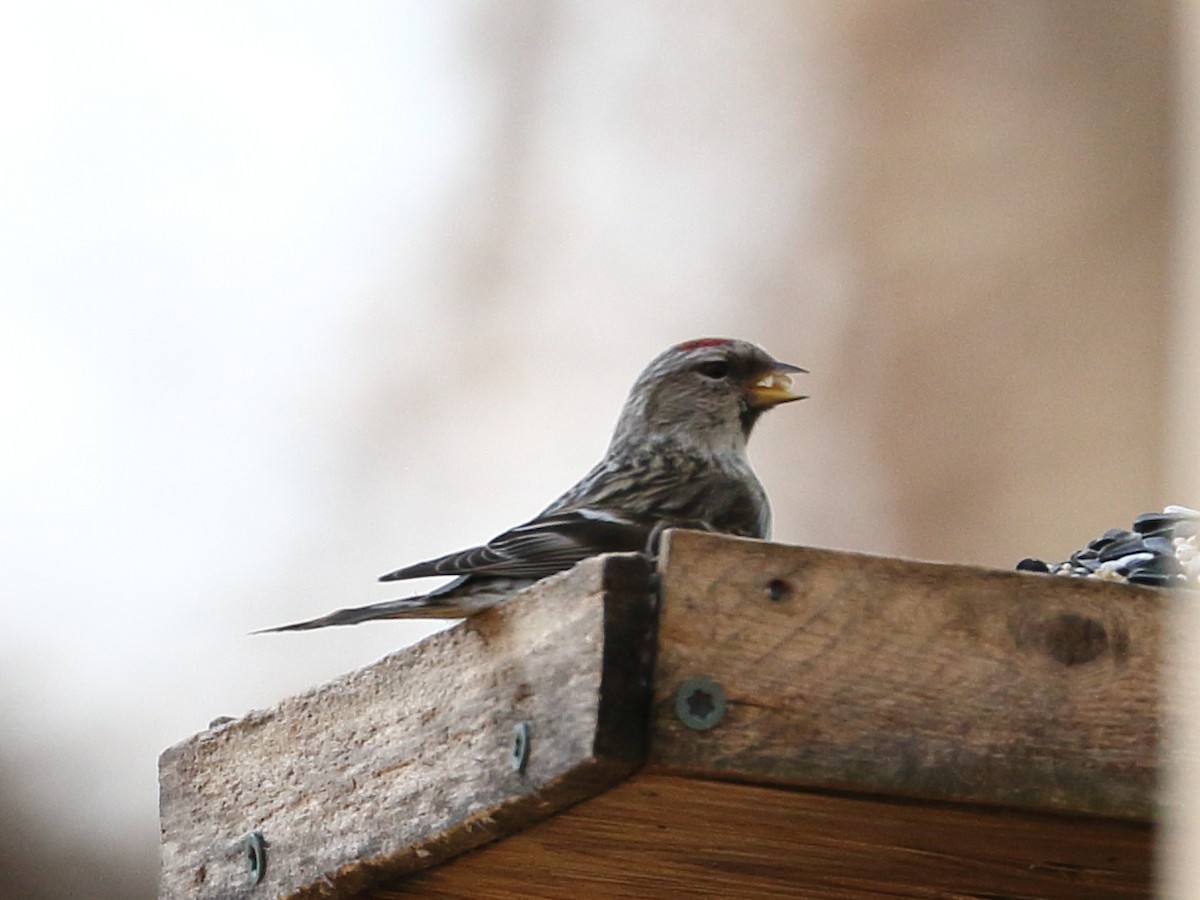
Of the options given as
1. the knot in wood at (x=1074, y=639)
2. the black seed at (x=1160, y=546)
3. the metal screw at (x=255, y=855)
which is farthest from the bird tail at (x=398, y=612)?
the black seed at (x=1160, y=546)

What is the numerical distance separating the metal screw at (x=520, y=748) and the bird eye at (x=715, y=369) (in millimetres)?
1302

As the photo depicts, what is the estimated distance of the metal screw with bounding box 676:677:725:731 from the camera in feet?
3.67

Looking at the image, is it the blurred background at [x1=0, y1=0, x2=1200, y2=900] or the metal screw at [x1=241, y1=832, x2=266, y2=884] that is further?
the blurred background at [x1=0, y1=0, x2=1200, y2=900]

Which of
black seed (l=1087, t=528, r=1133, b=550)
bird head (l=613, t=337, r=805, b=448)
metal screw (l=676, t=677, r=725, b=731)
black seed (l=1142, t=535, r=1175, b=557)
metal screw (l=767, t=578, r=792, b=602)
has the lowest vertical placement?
metal screw (l=676, t=677, r=725, b=731)

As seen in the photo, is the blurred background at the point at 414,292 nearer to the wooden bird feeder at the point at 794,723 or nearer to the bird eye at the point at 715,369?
the bird eye at the point at 715,369

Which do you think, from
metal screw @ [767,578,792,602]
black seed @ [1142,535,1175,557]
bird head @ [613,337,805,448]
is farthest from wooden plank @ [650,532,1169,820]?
bird head @ [613,337,805,448]

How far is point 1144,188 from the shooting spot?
2.52 m

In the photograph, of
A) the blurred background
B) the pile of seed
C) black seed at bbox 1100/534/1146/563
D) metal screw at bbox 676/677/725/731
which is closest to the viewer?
metal screw at bbox 676/677/725/731

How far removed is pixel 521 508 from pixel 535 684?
187 cm

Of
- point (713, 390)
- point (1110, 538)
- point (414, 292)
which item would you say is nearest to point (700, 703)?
point (1110, 538)

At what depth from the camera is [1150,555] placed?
1509 millimetres

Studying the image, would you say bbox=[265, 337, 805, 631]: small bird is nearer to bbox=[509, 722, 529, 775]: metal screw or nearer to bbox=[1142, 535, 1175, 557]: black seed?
bbox=[509, 722, 529, 775]: metal screw

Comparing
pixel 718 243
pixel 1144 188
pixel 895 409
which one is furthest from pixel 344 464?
pixel 1144 188

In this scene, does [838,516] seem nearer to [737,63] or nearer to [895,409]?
[895,409]
